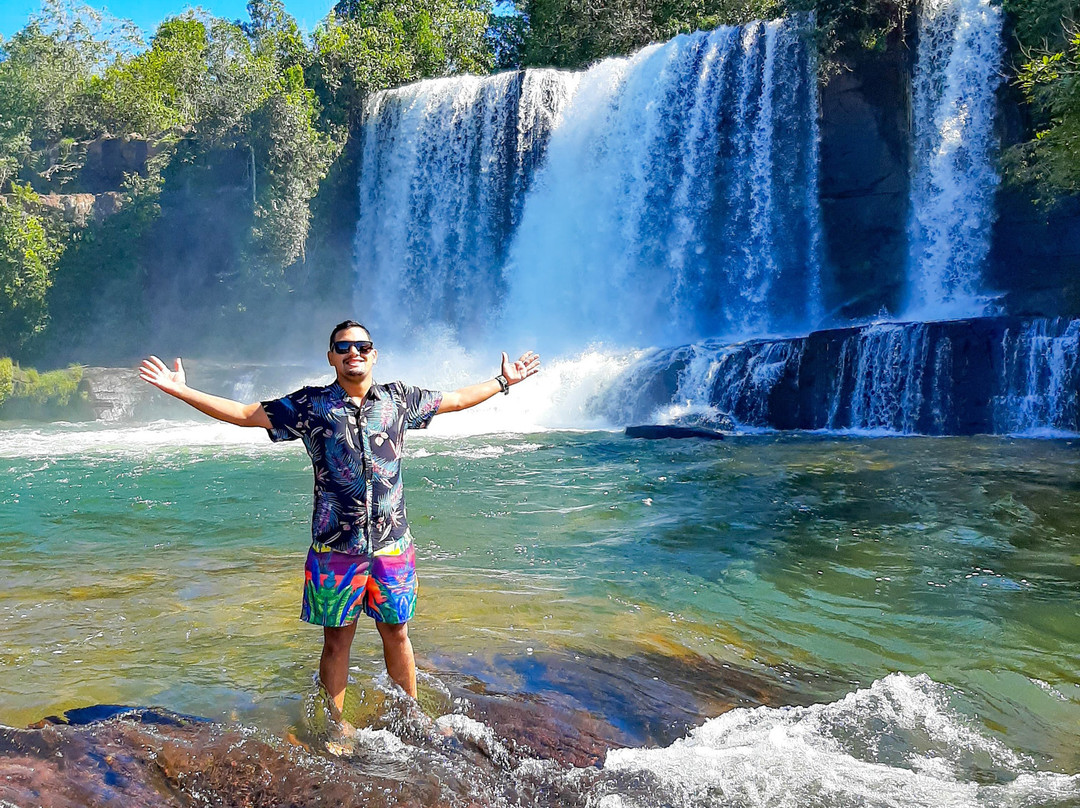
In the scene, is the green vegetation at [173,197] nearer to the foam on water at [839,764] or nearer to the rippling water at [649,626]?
the rippling water at [649,626]

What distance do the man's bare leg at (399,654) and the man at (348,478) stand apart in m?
0.11

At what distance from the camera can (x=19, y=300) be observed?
85.6 feet

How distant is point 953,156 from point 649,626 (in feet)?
54.6

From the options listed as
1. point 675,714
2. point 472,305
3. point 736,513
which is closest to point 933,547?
point 736,513

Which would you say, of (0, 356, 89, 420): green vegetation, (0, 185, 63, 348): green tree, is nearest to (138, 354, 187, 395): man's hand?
(0, 356, 89, 420): green vegetation

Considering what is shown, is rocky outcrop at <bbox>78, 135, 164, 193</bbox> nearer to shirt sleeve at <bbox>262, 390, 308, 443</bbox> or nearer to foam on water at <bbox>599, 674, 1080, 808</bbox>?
shirt sleeve at <bbox>262, 390, 308, 443</bbox>

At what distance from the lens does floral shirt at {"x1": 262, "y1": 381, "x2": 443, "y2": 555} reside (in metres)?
3.35

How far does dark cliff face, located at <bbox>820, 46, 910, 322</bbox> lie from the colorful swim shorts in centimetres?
1873

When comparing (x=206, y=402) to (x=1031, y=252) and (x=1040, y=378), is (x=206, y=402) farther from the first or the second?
(x=1031, y=252)

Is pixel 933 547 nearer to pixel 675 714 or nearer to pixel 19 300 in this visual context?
pixel 675 714

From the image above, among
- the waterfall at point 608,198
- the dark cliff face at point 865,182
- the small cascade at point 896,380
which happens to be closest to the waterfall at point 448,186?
the waterfall at point 608,198

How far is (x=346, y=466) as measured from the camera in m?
3.37

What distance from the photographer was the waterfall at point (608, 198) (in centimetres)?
2072

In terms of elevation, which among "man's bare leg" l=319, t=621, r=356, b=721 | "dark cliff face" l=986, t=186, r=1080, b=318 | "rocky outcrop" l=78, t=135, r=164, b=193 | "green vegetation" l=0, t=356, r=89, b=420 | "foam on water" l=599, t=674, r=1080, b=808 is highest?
"rocky outcrop" l=78, t=135, r=164, b=193
